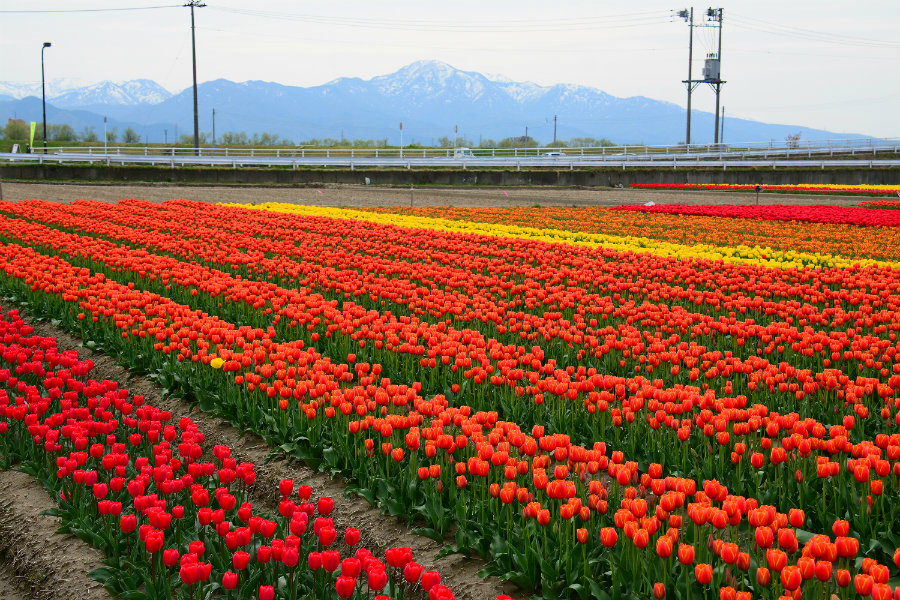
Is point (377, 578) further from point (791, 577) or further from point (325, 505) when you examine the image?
point (791, 577)

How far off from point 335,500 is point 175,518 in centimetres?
97

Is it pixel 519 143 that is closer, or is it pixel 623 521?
pixel 623 521

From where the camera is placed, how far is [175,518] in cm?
429

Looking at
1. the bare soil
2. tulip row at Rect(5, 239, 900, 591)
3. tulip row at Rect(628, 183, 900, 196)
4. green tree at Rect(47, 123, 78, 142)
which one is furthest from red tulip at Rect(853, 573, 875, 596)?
green tree at Rect(47, 123, 78, 142)

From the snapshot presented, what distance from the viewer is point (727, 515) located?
3.57 metres

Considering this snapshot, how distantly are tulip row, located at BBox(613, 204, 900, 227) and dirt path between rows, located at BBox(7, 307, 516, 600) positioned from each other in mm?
19767

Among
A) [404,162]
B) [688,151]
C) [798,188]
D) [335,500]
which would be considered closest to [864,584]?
[335,500]

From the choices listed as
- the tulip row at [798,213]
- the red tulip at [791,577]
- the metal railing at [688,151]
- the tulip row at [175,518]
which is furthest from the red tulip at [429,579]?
the metal railing at [688,151]

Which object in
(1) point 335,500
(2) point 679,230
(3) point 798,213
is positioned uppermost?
(3) point 798,213

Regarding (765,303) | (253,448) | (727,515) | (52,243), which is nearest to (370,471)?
(253,448)

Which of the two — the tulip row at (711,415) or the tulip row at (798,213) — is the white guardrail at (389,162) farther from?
the tulip row at (711,415)

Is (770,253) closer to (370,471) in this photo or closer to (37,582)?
(370,471)

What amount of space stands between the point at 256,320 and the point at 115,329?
1.49m

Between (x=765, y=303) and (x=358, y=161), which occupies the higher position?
(x=358, y=161)
